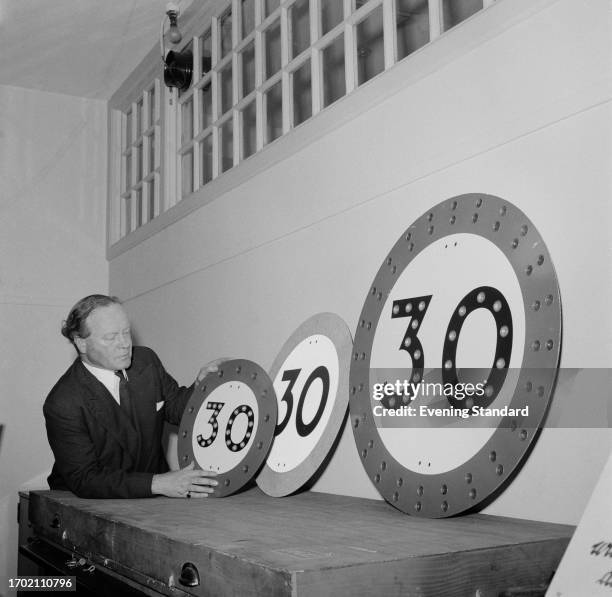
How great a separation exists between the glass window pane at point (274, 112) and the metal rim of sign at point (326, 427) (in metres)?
0.90

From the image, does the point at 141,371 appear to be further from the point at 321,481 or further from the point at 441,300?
the point at 441,300

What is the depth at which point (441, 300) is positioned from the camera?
1906mm

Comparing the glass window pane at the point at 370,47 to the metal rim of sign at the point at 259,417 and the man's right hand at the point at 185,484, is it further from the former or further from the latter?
the man's right hand at the point at 185,484

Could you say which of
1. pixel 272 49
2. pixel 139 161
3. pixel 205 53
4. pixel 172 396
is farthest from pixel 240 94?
pixel 139 161

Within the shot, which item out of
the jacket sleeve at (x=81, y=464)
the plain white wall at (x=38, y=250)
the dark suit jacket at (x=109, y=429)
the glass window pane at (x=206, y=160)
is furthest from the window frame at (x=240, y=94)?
the jacket sleeve at (x=81, y=464)

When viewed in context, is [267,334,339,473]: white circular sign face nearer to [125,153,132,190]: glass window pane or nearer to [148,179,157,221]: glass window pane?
[148,179,157,221]: glass window pane

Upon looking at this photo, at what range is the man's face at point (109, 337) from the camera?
2770 mm

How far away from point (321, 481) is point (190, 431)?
506 mm

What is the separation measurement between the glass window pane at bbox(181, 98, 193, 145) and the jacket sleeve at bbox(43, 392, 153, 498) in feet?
5.61

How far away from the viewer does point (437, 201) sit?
205cm

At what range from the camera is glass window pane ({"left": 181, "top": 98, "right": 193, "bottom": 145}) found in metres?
3.90

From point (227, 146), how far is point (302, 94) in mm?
732

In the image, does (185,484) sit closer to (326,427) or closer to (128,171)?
(326,427)

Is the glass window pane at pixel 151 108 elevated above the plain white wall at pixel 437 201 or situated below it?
above
